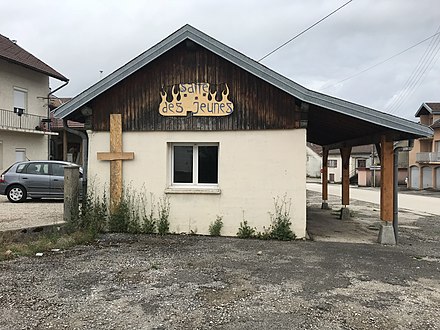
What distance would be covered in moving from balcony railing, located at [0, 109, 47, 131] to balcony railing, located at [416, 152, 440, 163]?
120 ft

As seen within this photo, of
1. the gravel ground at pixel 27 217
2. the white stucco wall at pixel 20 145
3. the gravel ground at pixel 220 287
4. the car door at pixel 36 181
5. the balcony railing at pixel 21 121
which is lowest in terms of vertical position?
the gravel ground at pixel 220 287

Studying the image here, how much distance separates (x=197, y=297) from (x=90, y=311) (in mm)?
1272

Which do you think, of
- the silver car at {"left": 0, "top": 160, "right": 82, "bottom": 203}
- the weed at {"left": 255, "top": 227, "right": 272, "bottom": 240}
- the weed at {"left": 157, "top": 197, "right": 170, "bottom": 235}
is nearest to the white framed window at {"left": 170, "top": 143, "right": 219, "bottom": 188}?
the weed at {"left": 157, "top": 197, "right": 170, "bottom": 235}

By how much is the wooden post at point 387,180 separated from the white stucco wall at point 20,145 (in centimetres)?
2062

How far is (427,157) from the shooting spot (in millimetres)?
40500

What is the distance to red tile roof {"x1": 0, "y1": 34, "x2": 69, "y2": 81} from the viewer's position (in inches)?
872

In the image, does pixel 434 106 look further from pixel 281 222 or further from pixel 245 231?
pixel 245 231

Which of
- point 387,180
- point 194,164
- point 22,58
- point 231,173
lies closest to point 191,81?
point 194,164

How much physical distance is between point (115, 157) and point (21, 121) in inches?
673

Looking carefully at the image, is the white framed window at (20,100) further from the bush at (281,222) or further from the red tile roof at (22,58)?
the bush at (281,222)

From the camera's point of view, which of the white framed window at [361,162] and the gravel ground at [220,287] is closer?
the gravel ground at [220,287]

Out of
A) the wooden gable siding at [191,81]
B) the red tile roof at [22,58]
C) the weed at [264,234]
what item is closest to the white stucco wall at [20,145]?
the red tile roof at [22,58]

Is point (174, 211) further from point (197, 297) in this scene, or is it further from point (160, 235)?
point (197, 297)

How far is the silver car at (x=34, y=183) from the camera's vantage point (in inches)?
559
